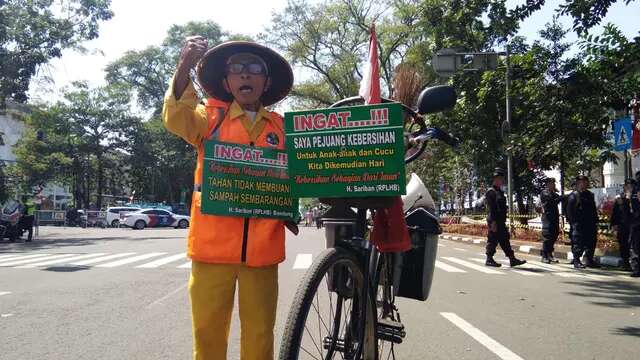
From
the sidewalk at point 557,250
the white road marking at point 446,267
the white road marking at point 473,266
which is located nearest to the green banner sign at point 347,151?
the white road marking at point 473,266

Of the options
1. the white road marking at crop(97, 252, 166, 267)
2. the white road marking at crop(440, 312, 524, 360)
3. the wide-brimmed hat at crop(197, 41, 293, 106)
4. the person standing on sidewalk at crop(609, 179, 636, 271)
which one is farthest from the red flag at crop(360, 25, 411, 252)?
the white road marking at crop(97, 252, 166, 267)

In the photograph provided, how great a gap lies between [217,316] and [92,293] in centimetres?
572

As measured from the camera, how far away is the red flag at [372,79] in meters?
2.91

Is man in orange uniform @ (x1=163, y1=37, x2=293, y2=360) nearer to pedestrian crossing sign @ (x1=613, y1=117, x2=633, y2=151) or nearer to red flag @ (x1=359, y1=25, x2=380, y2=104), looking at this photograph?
red flag @ (x1=359, y1=25, x2=380, y2=104)

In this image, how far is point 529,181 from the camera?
29203 millimetres

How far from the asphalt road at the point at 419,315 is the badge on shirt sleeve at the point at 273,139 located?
2.36m

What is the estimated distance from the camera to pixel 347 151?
2.59 metres

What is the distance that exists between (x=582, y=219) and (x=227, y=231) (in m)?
10.3

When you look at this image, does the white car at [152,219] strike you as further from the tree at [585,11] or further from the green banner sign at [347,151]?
the green banner sign at [347,151]

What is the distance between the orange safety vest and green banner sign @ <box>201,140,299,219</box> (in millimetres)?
49

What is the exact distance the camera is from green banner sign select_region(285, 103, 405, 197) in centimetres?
256

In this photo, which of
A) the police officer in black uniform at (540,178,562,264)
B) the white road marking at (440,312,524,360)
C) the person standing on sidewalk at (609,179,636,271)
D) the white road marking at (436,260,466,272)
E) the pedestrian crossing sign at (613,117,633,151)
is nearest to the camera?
the white road marking at (440,312,524,360)

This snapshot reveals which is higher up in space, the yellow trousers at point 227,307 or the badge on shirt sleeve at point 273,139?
the badge on shirt sleeve at point 273,139

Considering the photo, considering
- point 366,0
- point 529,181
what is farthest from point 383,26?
point 529,181
